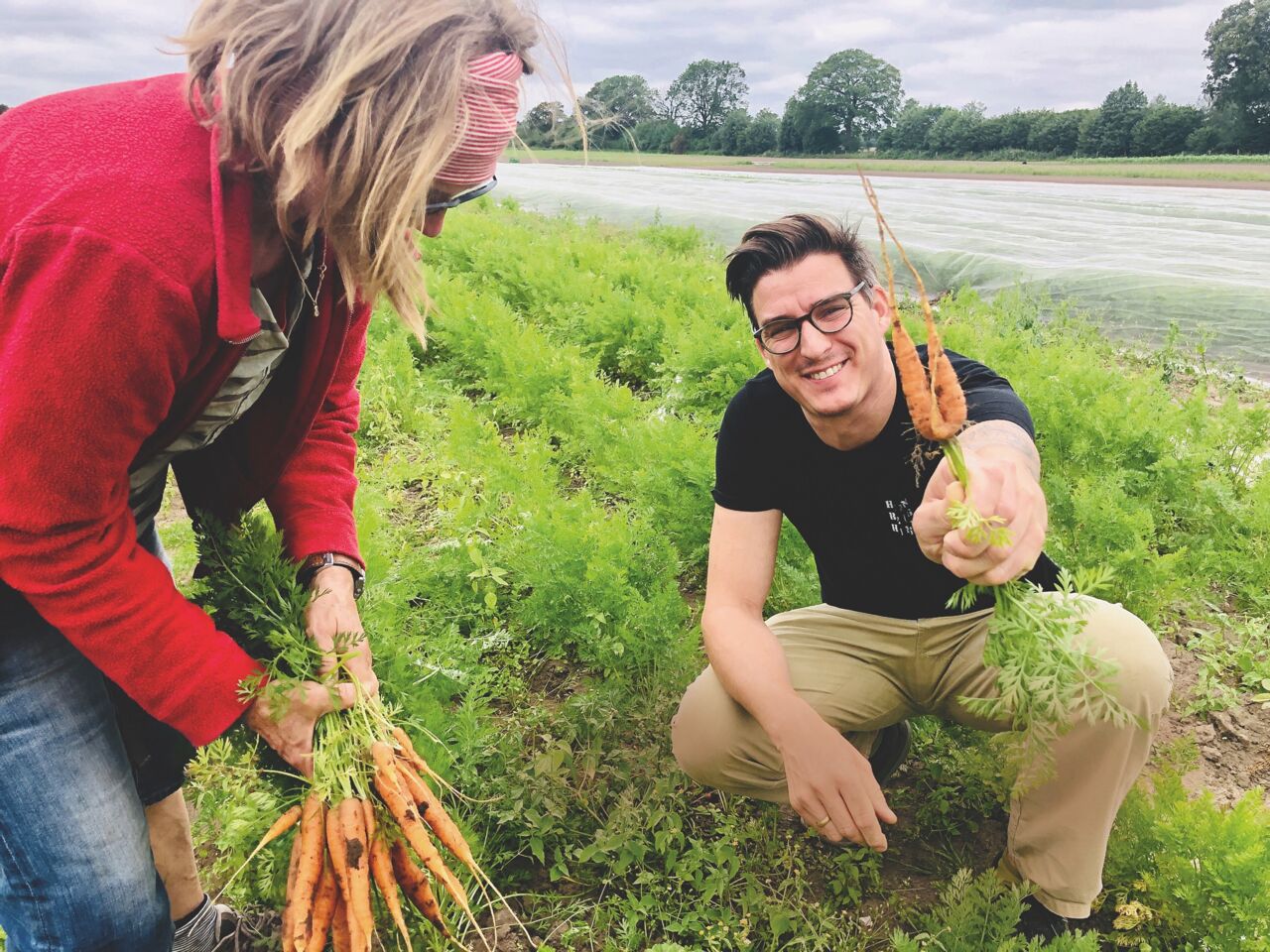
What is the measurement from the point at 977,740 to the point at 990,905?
64 centimetres

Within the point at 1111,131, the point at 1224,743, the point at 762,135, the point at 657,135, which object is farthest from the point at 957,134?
the point at 1224,743

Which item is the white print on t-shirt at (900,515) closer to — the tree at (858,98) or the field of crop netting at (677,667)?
the field of crop netting at (677,667)

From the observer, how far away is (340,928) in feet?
5.56

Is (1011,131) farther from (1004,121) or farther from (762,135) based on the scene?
(762,135)

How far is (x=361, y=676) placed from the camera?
1.75m

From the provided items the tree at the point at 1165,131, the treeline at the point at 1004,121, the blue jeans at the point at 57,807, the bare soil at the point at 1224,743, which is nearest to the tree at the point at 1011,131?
the treeline at the point at 1004,121

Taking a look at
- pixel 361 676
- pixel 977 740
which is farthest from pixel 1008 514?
pixel 361 676

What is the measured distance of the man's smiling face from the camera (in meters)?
2.08

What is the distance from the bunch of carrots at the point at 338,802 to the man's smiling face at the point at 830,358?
1.23 meters

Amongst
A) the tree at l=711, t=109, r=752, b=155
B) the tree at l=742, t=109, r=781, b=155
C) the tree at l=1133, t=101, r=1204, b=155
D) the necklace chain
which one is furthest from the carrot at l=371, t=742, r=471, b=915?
the tree at l=711, t=109, r=752, b=155

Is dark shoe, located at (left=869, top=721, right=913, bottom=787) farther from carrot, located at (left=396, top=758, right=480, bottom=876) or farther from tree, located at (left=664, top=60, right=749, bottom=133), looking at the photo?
tree, located at (left=664, top=60, right=749, bottom=133)

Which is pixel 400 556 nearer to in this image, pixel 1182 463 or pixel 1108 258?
pixel 1182 463

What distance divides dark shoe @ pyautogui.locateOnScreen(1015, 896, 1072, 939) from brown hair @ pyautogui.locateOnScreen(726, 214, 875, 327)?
5.34 feet

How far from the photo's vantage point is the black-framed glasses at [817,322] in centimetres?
212
